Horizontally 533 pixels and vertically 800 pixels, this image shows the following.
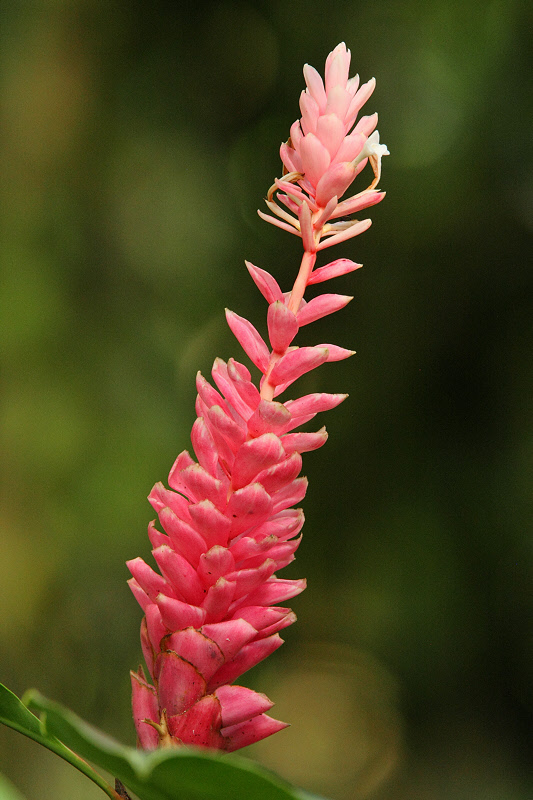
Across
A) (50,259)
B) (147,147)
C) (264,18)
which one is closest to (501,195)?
(264,18)

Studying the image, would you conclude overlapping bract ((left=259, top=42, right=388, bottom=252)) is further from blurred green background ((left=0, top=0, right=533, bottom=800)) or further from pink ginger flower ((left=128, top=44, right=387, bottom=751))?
blurred green background ((left=0, top=0, right=533, bottom=800))

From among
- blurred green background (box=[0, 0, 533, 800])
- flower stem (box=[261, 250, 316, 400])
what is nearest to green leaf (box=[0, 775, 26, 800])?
flower stem (box=[261, 250, 316, 400])

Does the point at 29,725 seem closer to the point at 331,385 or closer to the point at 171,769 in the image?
the point at 171,769

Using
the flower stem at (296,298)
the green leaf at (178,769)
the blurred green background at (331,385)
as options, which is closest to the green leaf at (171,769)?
the green leaf at (178,769)

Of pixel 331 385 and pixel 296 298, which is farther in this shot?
pixel 331 385

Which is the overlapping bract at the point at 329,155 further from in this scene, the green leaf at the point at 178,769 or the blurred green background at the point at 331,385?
the blurred green background at the point at 331,385

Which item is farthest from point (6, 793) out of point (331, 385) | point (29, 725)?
point (331, 385)
